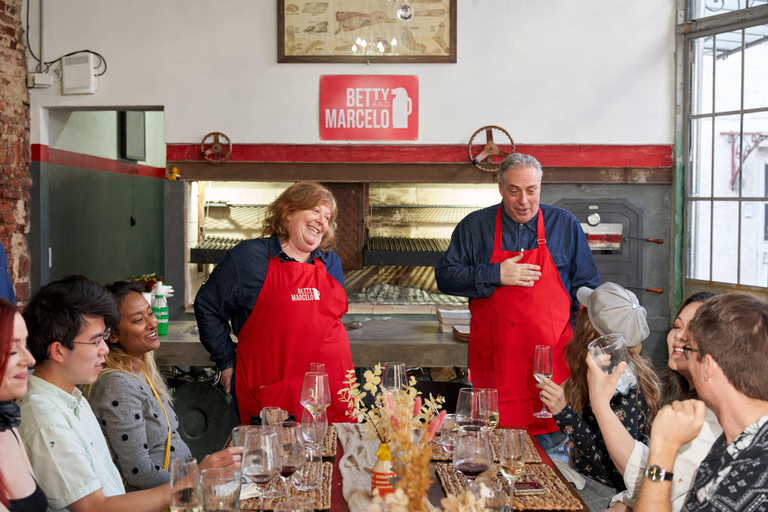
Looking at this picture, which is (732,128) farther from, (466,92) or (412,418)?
(412,418)

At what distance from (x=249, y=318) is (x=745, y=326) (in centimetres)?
201

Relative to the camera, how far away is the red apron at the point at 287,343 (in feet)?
9.37

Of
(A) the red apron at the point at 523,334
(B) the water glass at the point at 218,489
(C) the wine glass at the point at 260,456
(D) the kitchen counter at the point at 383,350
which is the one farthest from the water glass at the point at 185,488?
(D) the kitchen counter at the point at 383,350

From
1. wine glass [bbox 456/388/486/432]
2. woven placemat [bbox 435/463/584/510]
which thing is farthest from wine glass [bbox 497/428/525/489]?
wine glass [bbox 456/388/486/432]

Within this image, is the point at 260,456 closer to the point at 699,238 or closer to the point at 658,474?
the point at 658,474

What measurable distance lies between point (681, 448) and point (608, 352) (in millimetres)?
325

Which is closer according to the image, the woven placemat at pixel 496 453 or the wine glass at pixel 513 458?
the wine glass at pixel 513 458

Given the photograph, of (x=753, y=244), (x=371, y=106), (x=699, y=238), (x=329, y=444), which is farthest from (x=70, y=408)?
(x=699, y=238)

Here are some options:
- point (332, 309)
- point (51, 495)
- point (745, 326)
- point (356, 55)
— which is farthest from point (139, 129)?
point (745, 326)

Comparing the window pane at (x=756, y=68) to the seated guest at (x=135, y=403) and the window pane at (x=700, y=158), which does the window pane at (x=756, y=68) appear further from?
the seated guest at (x=135, y=403)

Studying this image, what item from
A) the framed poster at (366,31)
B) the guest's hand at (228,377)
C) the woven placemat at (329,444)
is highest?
the framed poster at (366,31)

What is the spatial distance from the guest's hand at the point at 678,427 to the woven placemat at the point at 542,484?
36cm

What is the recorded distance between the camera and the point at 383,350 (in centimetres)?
410

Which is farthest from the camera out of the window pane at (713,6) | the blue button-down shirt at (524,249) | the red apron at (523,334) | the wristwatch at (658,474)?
the window pane at (713,6)
